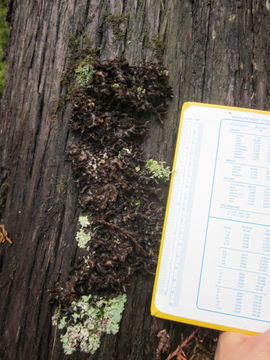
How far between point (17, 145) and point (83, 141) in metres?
0.59

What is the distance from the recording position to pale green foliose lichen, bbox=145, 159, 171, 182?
212cm

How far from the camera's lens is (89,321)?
2012mm

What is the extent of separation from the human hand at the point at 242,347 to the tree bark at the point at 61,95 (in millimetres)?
624

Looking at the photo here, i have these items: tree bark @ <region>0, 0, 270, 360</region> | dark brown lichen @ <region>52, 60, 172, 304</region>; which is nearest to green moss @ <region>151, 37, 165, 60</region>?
tree bark @ <region>0, 0, 270, 360</region>

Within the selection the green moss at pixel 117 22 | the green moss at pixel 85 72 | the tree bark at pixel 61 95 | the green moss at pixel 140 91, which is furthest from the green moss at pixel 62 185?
the green moss at pixel 117 22

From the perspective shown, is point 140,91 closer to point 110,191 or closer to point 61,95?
point 61,95

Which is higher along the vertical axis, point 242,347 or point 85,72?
point 85,72

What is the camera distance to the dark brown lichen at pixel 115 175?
2.02 metres

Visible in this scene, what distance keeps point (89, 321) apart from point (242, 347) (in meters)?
1.07

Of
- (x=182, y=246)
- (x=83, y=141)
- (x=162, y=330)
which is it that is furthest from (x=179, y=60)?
(x=162, y=330)

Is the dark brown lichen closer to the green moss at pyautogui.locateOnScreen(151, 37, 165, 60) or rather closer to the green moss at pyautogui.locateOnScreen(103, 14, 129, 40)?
the green moss at pyautogui.locateOnScreen(151, 37, 165, 60)

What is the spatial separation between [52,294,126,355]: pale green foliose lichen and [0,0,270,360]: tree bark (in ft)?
0.37

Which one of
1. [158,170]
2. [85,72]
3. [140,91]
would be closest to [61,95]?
[85,72]

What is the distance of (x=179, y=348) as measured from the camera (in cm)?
201
